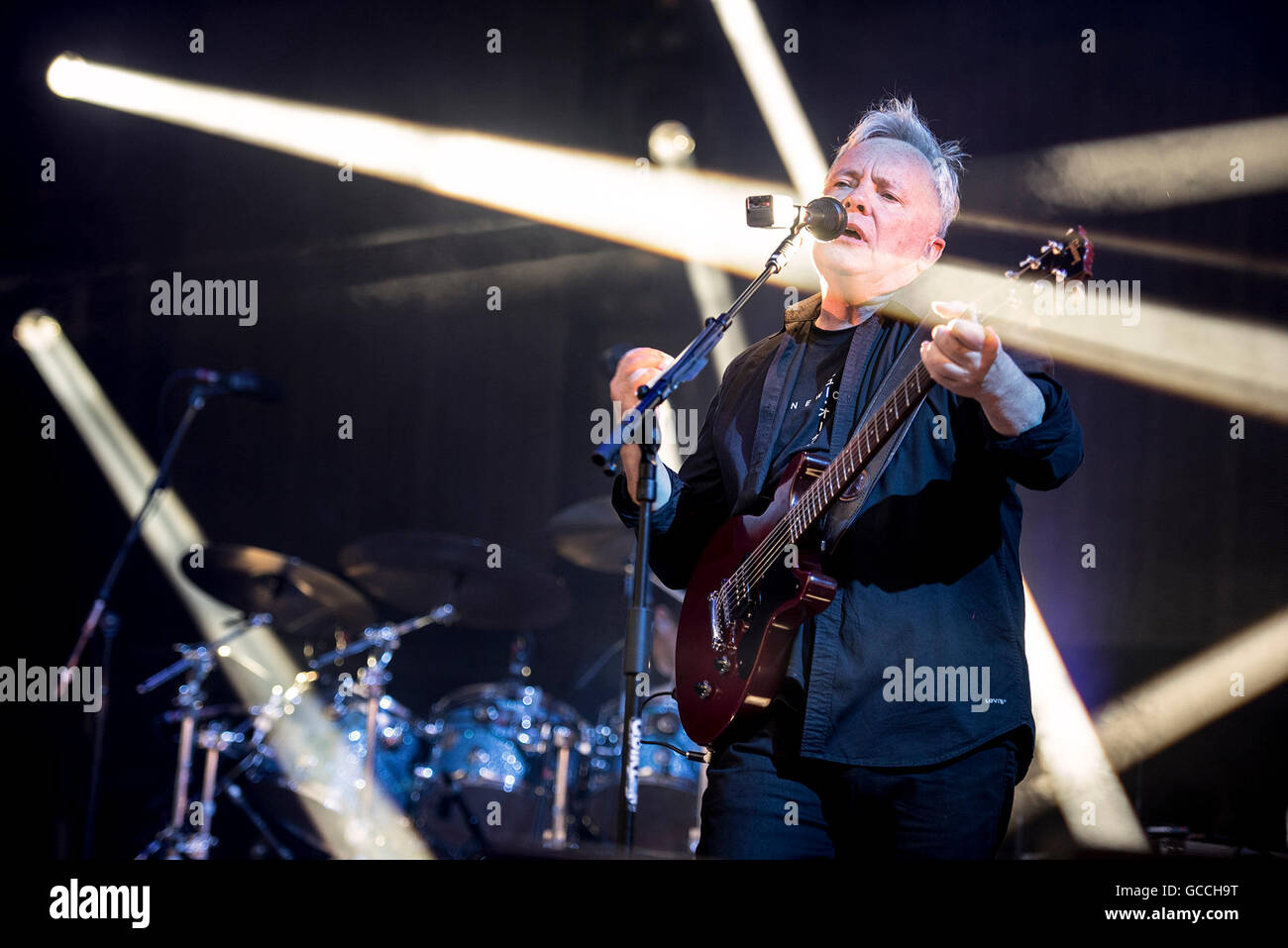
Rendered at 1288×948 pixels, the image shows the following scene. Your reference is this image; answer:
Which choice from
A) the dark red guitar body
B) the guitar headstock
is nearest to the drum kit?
the dark red guitar body

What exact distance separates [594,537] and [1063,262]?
336 cm

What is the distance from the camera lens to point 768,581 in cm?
227

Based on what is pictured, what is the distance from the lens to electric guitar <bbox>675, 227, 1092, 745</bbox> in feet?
6.68

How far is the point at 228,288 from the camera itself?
251 inches

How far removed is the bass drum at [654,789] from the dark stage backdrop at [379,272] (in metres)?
0.71

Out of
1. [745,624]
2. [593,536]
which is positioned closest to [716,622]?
[745,624]

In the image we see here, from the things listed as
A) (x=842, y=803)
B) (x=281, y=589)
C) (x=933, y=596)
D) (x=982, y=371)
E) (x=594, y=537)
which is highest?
(x=982, y=371)

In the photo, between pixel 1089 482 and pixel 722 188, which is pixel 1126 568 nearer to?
pixel 1089 482

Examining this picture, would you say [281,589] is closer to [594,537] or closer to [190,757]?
[190,757]

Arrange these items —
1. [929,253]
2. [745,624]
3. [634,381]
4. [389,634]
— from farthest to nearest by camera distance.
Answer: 1. [389,634]
2. [929,253]
3. [634,381]
4. [745,624]

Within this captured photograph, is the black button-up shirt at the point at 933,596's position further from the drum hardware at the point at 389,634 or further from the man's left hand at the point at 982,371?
the drum hardware at the point at 389,634

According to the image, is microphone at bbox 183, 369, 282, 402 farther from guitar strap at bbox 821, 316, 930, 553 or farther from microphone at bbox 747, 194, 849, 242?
guitar strap at bbox 821, 316, 930, 553
